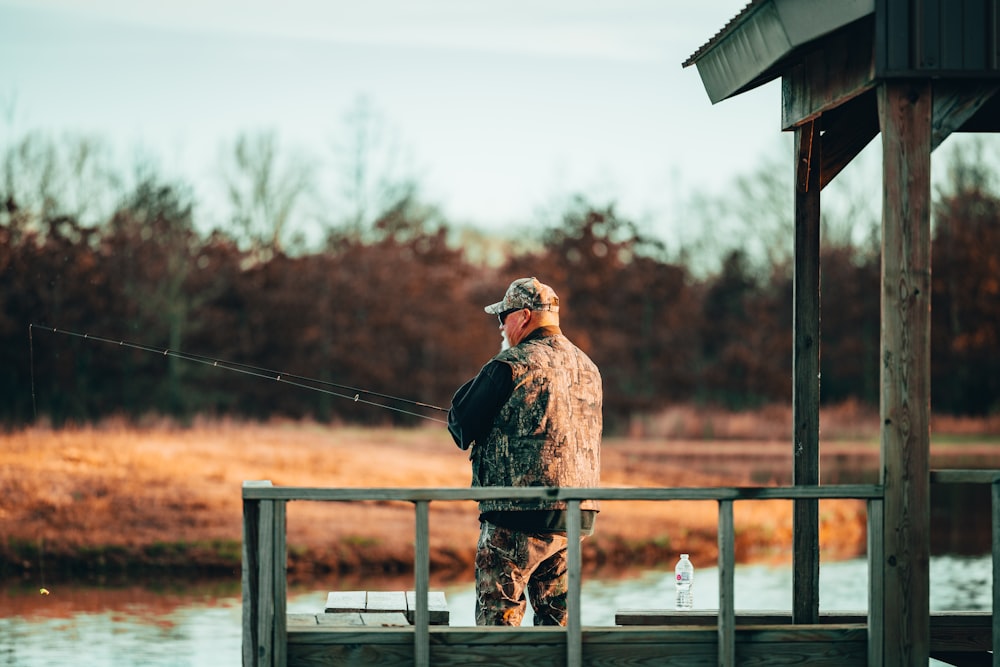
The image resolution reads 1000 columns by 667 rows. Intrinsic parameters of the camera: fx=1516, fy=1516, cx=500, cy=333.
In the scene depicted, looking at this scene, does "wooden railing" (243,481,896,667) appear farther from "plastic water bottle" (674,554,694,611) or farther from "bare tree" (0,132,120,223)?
"bare tree" (0,132,120,223)

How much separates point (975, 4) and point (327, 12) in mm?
54909

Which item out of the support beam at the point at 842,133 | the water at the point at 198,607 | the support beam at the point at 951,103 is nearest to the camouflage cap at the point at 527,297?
the support beam at the point at 951,103

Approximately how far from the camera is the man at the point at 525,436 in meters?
6.55

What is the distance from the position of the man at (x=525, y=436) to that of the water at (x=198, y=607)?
155 inches

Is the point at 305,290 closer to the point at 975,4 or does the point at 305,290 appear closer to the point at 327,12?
Result: the point at 327,12

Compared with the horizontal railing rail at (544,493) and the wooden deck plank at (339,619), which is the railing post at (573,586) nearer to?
the horizontal railing rail at (544,493)

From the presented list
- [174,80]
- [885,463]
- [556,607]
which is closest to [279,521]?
[556,607]

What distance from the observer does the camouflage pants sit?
21.9ft

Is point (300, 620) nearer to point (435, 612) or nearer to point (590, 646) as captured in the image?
point (435, 612)

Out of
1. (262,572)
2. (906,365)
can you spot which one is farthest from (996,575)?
(262,572)

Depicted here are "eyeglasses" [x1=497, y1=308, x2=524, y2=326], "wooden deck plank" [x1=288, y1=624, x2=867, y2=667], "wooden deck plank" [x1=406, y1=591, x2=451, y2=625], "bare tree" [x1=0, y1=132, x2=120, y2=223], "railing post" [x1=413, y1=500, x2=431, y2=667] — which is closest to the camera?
"railing post" [x1=413, y1=500, x2=431, y2=667]

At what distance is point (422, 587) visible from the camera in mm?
6066

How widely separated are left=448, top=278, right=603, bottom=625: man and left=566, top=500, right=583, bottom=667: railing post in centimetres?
31

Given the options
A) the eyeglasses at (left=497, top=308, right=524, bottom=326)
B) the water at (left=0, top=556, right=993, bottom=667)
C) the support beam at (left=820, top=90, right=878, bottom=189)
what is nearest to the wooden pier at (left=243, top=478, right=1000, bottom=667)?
the eyeglasses at (left=497, top=308, right=524, bottom=326)
